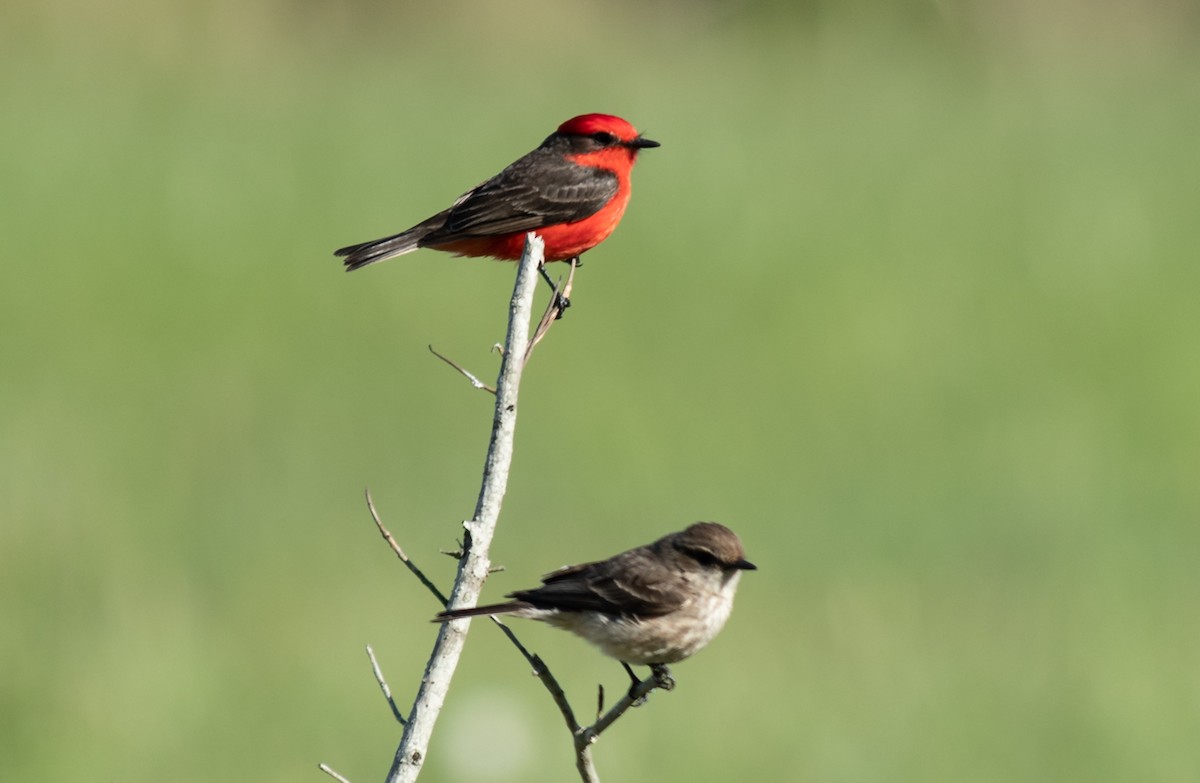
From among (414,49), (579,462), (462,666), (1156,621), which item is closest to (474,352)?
(579,462)

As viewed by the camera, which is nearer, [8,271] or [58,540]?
[58,540]

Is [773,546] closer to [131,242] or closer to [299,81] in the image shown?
[131,242]

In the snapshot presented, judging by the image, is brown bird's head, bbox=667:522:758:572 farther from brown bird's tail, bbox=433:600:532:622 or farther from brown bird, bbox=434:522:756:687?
brown bird's tail, bbox=433:600:532:622

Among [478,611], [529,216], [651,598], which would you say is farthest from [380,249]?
[478,611]

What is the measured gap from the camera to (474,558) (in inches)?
161

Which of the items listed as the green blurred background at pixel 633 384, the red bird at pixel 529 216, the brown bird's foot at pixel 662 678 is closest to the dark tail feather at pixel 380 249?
the red bird at pixel 529 216

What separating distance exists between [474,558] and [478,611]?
17.4 inches

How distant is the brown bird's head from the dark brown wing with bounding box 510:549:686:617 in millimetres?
121

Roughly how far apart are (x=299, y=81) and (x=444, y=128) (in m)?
2.85

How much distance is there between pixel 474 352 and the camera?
16.9m

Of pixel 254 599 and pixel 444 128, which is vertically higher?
pixel 444 128

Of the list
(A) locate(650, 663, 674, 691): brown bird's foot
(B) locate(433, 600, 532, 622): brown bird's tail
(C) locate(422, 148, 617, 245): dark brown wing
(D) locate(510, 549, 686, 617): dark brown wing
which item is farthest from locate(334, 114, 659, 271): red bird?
(A) locate(650, 663, 674, 691): brown bird's foot

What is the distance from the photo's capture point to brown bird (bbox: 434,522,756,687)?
→ 551cm

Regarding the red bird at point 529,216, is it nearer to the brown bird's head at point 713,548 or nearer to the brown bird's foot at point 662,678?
the brown bird's head at point 713,548
